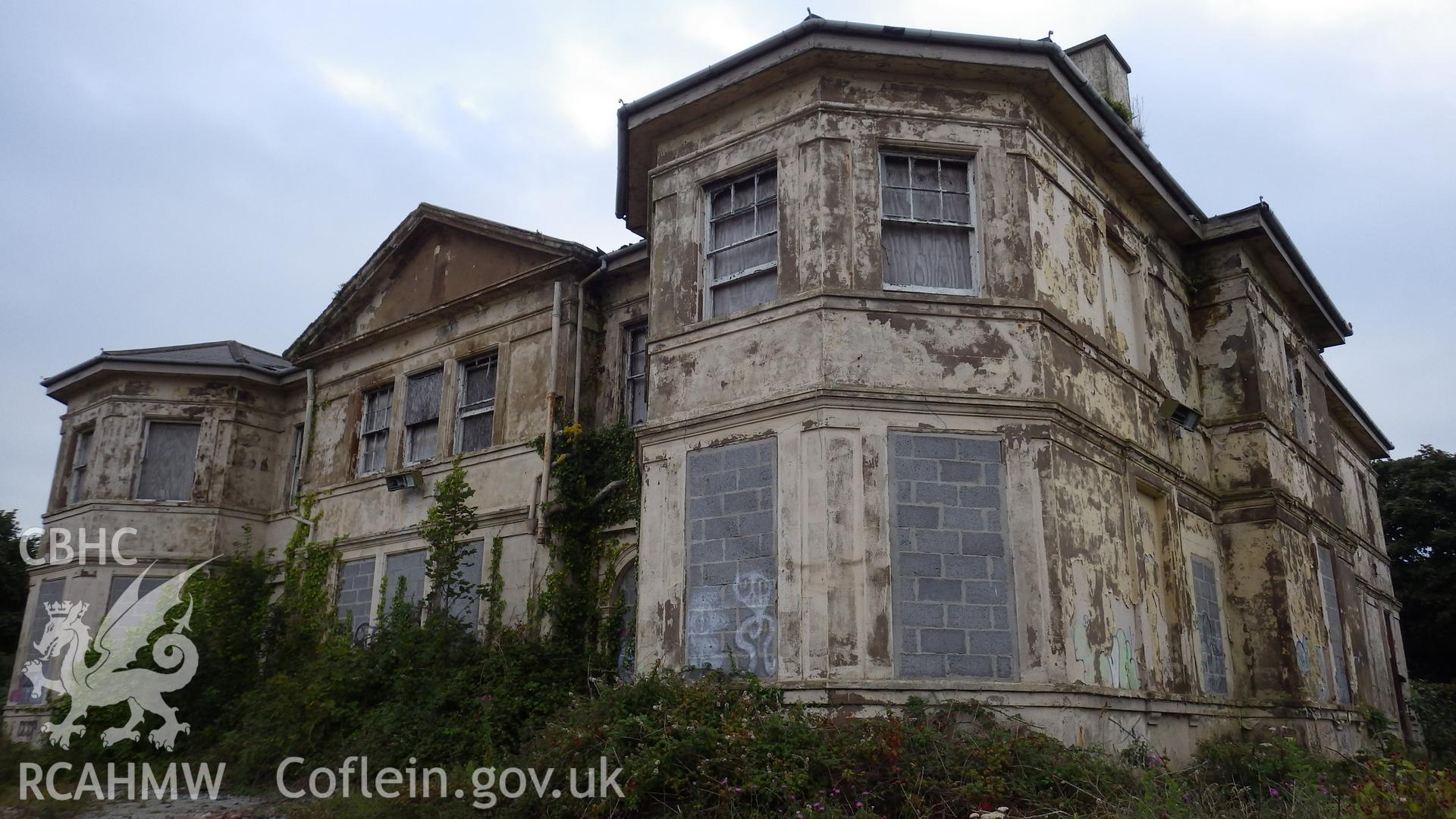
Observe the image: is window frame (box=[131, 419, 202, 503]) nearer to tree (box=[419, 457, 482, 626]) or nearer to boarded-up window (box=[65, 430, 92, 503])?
boarded-up window (box=[65, 430, 92, 503])

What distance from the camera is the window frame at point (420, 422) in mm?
15703

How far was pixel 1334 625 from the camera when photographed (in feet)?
45.1

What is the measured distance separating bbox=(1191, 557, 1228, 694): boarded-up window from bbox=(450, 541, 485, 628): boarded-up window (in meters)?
8.68

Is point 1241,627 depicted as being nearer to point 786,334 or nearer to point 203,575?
point 786,334

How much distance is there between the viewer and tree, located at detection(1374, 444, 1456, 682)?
2794 centimetres

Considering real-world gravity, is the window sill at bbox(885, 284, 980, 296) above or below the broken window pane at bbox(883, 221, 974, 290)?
below

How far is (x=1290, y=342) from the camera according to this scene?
15.1 metres

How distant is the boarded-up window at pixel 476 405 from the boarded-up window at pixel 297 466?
4019mm

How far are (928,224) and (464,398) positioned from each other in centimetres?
807

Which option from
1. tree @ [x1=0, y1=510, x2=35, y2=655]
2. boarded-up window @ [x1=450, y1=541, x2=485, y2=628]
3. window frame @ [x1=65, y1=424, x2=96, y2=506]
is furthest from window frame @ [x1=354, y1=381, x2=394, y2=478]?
tree @ [x1=0, y1=510, x2=35, y2=655]

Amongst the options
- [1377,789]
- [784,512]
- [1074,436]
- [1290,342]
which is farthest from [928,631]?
[1290,342]

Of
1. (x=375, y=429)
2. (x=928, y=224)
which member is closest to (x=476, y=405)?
(x=375, y=429)

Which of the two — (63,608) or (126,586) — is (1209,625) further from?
(63,608)

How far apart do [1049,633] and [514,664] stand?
6011 mm
